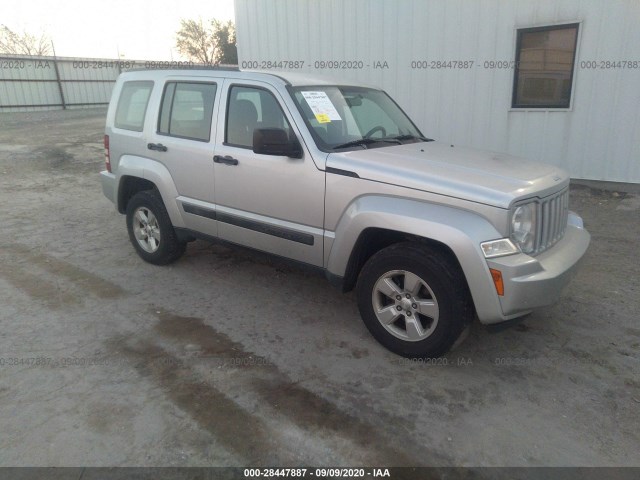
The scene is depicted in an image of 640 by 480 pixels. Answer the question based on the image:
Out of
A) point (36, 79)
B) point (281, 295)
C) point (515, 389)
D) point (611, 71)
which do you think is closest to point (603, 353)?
point (515, 389)

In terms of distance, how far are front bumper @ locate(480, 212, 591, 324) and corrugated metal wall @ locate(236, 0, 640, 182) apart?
530cm

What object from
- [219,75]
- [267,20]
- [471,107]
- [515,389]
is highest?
[267,20]

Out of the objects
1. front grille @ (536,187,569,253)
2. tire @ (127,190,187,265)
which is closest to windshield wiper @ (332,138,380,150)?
front grille @ (536,187,569,253)

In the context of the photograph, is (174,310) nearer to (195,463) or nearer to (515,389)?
(195,463)

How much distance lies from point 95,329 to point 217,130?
1948 mm

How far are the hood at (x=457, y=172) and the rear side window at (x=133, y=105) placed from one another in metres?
2.46

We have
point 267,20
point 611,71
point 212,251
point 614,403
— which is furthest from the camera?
point 267,20

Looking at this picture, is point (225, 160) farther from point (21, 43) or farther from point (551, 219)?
point (21, 43)

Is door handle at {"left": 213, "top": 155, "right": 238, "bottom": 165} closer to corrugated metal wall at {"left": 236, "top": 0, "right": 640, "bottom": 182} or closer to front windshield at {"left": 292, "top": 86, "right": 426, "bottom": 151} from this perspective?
front windshield at {"left": 292, "top": 86, "right": 426, "bottom": 151}

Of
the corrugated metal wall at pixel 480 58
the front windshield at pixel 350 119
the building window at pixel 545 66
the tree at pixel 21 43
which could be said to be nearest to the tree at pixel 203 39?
the tree at pixel 21 43

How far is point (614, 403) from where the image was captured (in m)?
2.95

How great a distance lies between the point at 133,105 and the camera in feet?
16.8

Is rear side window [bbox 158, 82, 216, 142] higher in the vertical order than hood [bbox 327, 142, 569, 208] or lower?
higher

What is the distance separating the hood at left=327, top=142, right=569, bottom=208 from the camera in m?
3.04
